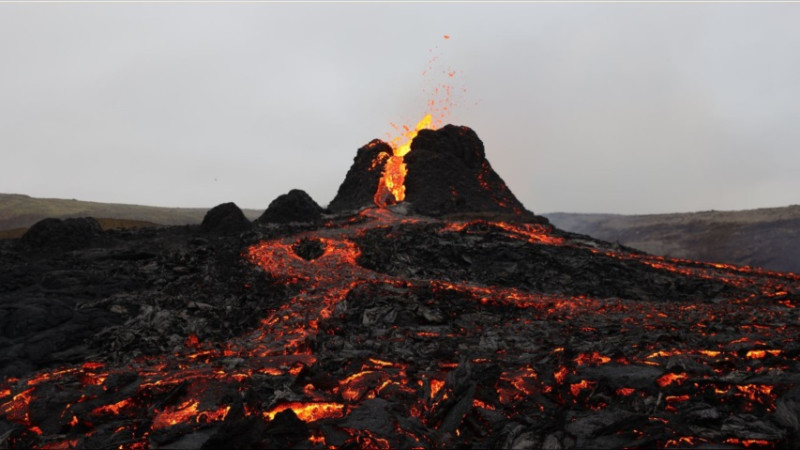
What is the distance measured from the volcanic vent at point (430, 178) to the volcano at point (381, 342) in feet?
45.6

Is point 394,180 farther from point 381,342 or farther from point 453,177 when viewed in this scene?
point 381,342

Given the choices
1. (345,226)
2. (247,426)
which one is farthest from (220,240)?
(247,426)

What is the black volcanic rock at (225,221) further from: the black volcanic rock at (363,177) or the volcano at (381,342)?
the black volcanic rock at (363,177)

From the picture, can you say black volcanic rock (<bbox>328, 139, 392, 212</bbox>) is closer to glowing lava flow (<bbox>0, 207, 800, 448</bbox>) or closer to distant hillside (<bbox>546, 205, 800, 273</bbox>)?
glowing lava flow (<bbox>0, 207, 800, 448</bbox>)

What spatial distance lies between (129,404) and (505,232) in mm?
28757

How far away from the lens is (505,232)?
1391 inches

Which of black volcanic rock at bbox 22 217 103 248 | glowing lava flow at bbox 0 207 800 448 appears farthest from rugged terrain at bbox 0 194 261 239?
glowing lava flow at bbox 0 207 800 448

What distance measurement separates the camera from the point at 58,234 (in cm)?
2984

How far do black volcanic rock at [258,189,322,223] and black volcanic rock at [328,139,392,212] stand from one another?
932 cm

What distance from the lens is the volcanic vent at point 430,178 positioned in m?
50.7

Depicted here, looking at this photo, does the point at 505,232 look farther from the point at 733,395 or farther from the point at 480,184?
the point at 733,395

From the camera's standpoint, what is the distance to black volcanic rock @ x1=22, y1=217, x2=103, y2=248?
29.4 meters

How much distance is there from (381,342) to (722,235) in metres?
86.9

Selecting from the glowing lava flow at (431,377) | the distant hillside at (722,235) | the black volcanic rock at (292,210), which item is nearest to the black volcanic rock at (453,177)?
the black volcanic rock at (292,210)
